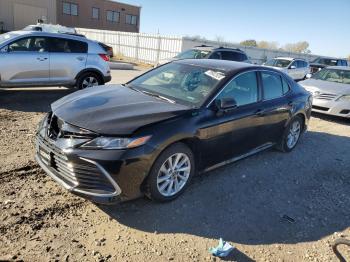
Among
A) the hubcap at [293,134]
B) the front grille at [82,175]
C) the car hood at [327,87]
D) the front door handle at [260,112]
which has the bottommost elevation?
the hubcap at [293,134]

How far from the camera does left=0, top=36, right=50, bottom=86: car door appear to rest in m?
8.09

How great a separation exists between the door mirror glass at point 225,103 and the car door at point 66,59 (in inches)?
230

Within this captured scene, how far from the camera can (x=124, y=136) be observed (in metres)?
3.53

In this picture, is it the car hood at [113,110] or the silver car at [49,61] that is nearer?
the car hood at [113,110]

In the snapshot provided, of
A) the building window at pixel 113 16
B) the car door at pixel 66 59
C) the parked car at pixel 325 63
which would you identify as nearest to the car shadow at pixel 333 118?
the car door at pixel 66 59

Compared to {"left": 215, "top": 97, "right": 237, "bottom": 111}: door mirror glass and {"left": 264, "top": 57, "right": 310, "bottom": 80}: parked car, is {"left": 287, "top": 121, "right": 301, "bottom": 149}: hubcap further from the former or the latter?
{"left": 264, "top": 57, "right": 310, "bottom": 80}: parked car

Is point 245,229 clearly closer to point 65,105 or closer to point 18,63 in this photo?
point 65,105

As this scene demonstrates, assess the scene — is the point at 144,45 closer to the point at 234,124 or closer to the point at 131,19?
the point at 234,124

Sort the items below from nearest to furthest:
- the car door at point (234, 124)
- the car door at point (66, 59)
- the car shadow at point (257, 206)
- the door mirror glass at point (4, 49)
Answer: the car shadow at point (257, 206) < the car door at point (234, 124) < the door mirror glass at point (4, 49) < the car door at point (66, 59)

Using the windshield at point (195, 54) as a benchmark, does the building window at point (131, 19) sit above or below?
above

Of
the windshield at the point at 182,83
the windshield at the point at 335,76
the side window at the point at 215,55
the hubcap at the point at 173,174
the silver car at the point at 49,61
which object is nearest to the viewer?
the hubcap at the point at 173,174

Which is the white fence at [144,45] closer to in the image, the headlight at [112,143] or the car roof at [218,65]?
the car roof at [218,65]

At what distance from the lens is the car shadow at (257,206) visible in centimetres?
375

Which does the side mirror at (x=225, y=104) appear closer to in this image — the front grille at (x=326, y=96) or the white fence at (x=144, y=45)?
the front grille at (x=326, y=96)
